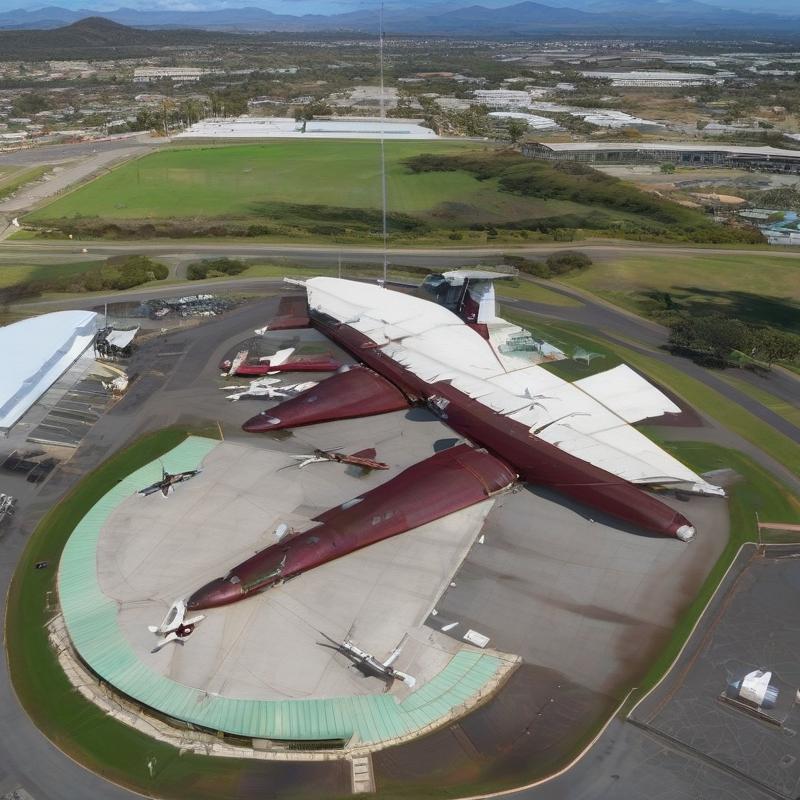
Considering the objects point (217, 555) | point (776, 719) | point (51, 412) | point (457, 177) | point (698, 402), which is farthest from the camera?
point (457, 177)

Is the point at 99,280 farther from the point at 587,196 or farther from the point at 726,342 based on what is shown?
the point at 587,196

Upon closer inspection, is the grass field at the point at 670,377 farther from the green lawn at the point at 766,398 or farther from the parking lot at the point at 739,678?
the parking lot at the point at 739,678

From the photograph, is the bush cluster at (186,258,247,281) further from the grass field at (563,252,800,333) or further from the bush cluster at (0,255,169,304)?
the grass field at (563,252,800,333)

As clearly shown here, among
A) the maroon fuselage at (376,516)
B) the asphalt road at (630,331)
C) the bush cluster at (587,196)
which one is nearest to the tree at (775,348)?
the asphalt road at (630,331)

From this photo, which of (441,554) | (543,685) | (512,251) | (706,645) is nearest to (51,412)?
(441,554)

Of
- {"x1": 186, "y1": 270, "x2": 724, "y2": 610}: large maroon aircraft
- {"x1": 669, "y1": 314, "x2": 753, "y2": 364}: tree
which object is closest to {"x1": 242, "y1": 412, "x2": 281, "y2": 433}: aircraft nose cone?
{"x1": 186, "y1": 270, "x2": 724, "y2": 610}: large maroon aircraft

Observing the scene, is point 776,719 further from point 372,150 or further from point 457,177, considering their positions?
point 372,150
